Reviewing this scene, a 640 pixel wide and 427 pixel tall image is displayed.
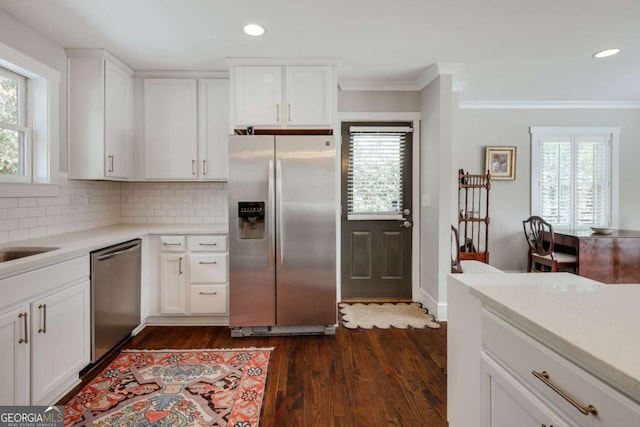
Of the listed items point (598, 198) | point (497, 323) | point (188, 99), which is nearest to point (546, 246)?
point (598, 198)

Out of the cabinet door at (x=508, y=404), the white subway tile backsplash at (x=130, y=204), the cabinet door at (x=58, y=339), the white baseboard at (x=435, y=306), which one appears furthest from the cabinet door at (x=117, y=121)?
the white baseboard at (x=435, y=306)

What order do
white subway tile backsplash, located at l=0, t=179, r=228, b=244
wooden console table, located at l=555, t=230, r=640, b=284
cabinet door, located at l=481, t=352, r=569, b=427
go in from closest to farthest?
cabinet door, located at l=481, t=352, r=569, b=427
white subway tile backsplash, located at l=0, t=179, r=228, b=244
wooden console table, located at l=555, t=230, r=640, b=284

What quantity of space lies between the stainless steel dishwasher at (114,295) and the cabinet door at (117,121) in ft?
2.46

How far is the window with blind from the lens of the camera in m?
3.68

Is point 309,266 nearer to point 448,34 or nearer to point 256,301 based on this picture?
point 256,301

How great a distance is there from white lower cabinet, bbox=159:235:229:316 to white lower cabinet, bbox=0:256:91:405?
81 centimetres

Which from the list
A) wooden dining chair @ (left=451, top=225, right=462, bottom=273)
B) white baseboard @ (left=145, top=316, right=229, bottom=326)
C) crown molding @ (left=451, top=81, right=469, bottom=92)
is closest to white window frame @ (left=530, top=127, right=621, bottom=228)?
crown molding @ (left=451, top=81, right=469, bottom=92)

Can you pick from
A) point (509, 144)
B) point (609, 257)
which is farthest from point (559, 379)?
point (509, 144)

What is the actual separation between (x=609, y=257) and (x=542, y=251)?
0.61 meters

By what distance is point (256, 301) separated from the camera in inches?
110

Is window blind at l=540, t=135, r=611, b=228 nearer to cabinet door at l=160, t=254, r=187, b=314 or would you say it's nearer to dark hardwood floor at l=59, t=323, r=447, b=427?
dark hardwood floor at l=59, t=323, r=447, b=427

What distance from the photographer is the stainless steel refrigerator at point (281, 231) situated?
2.73 metres

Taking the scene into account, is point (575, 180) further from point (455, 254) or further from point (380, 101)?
point (380, 101)

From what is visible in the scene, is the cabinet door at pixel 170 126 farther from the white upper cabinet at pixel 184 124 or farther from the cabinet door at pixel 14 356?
the cabinet door at pixel 14 356
